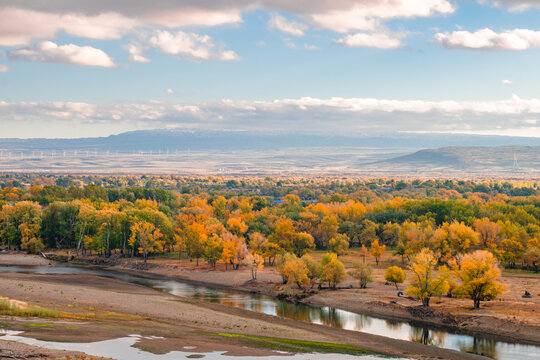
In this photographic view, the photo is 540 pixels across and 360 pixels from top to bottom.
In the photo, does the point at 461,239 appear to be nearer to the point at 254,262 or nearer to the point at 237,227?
the point at 254,262

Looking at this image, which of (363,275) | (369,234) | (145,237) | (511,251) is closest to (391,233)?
(369,234)

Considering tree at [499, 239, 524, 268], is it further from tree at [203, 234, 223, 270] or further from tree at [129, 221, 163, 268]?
tree at [129, 221, 163, 268]

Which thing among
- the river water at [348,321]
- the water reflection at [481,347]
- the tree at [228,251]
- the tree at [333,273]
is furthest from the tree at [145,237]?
the water reflection at [481,347]

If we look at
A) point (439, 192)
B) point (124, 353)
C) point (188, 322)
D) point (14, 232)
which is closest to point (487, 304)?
point (188, 322)

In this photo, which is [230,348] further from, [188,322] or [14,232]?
[14,232]

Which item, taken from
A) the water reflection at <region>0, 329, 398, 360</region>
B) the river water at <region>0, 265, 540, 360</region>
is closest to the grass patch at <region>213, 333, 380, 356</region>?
the water reflection at <region>0, 329, 398, 360</region>

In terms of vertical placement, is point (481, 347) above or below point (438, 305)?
below
